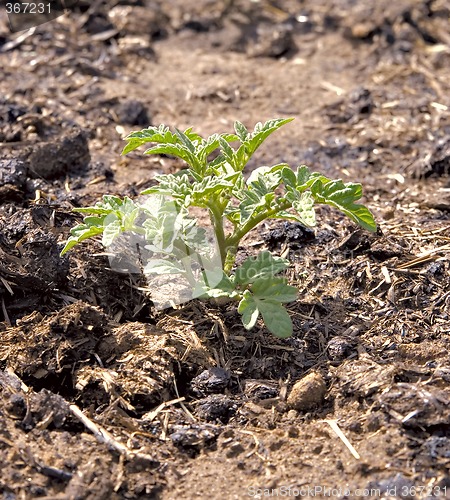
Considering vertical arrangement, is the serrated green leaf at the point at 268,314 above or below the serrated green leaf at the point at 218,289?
below

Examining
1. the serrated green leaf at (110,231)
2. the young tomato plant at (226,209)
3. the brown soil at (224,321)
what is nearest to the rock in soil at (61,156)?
the brown soil at (224,321)

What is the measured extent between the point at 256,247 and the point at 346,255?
0.43m

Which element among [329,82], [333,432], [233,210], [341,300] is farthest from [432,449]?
[329,82]

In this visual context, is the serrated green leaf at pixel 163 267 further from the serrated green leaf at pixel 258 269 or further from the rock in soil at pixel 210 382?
the rock in soil at pixel 210 382

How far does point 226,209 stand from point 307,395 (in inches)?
32.6

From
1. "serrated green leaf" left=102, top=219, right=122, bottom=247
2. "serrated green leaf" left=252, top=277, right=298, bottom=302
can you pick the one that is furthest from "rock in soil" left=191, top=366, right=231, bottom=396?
"serrated green leaf" left=102, top=219, right=122, bottom=247

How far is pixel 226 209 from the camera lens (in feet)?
9.98

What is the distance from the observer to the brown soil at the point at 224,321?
249 cm

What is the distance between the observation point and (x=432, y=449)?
2.46 m

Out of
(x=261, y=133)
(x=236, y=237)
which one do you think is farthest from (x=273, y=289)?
(x=261, y=133)

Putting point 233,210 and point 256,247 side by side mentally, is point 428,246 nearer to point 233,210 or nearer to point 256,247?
point 256,247

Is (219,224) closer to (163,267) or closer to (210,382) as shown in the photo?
(163,267)

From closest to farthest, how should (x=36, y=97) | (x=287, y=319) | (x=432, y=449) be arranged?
(x=432, y=449), (x=287, y=319), (x=36, y=97)

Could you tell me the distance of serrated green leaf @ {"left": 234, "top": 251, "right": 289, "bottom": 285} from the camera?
288cm
